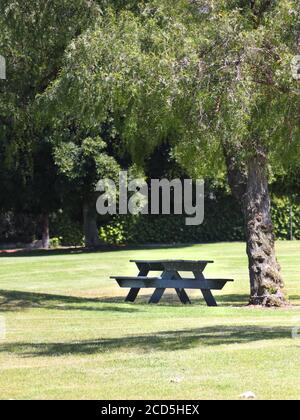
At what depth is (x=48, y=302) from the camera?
19.1m

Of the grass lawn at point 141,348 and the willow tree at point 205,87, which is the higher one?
the willow tree at point 205,87

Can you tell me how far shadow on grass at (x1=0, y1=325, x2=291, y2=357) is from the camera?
11172 millimetres

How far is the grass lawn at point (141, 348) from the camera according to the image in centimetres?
851

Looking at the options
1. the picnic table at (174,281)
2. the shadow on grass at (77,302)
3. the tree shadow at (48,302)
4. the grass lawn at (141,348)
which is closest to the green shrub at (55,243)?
the grass lawn at (141,348)

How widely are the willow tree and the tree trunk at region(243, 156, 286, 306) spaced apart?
0.02 meters

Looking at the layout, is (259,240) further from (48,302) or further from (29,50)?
(29,50)

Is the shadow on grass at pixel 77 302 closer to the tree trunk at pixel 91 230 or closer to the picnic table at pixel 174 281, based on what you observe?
the picnic table at pixel 174 281

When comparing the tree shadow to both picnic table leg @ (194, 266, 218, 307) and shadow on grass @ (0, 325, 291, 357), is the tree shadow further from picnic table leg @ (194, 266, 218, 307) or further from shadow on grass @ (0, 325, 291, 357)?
shadow on grass @ (0, 325, 291, 357)

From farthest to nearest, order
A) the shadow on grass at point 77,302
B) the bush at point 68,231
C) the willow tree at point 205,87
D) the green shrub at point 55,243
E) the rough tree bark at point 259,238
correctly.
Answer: the green shrub at point 55,243 → the bush at point 68,231 → the rough tree bark at point 259,238 → the shadow on grass at point 77,302 → the willow tree at point 205,87

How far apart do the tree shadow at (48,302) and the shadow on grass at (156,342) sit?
4.60m

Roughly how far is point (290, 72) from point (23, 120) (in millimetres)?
7324

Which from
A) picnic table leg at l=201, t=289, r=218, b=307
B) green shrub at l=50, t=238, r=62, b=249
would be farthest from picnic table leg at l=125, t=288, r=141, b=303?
green shrub at l=50, t=238, r=62, b=249

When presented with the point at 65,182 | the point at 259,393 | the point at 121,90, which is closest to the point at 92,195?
the point at 65,182

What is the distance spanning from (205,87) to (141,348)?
4754 millimetres
